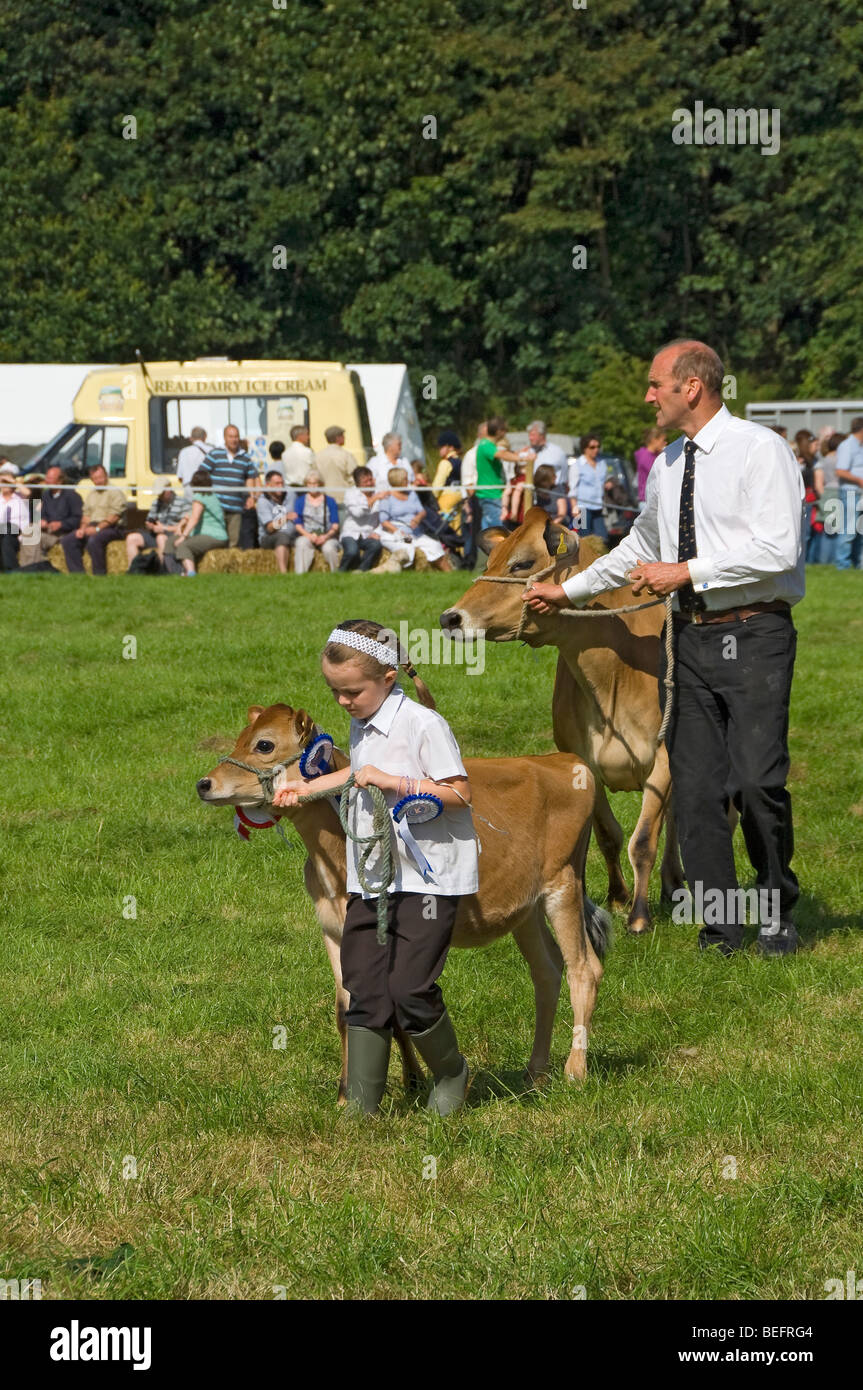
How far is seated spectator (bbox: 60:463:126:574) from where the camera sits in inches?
877

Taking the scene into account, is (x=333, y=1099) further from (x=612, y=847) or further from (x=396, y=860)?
(x=612, y=847)

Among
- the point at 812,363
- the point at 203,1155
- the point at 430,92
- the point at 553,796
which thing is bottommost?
the point at 203,1155

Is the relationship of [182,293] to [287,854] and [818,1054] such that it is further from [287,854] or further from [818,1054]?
[818,1054]

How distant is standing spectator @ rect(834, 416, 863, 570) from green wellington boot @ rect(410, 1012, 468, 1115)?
1844 centimetres

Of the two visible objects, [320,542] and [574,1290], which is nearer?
[574,1290]

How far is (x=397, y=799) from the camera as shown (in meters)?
5.52

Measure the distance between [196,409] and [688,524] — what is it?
21.1 metres

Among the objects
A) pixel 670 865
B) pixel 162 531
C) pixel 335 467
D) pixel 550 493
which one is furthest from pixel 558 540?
pixel 335 467

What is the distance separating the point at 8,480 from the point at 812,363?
2836 cm

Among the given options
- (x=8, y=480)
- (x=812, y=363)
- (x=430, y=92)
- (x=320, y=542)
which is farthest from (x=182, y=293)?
(x=320, y=542)

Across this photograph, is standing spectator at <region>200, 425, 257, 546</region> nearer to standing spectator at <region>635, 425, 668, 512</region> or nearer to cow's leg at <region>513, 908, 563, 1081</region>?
standing spectator at <region>635, 425, 668, 512</region>

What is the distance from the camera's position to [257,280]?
49062 millimetres

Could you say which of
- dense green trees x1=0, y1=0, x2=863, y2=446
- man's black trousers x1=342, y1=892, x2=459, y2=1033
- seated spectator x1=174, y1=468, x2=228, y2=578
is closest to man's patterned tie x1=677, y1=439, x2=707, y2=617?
man's black trousers x1=342, y1=892, x2=459, y2=1033
